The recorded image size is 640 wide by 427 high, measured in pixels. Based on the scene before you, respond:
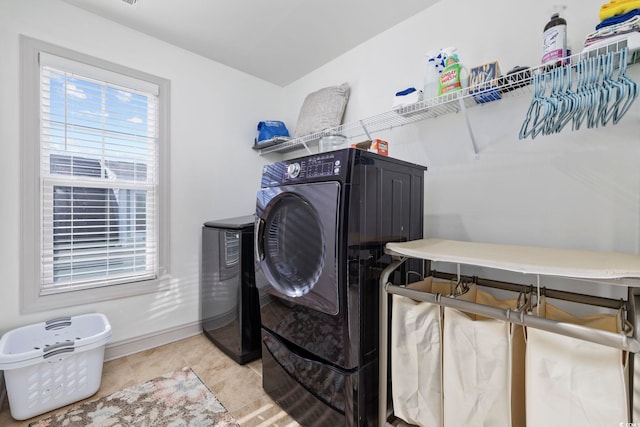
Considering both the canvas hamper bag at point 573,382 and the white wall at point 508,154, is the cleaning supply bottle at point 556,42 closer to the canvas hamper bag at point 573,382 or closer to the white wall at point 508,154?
the white wall at point 508,154

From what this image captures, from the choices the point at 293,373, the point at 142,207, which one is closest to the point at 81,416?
the point at 293,373

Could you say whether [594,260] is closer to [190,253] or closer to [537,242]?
[537,242]

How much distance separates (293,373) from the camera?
1411mm

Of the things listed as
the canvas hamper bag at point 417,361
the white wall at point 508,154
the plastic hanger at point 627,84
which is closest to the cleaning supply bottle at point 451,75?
the white wall at point 508,154

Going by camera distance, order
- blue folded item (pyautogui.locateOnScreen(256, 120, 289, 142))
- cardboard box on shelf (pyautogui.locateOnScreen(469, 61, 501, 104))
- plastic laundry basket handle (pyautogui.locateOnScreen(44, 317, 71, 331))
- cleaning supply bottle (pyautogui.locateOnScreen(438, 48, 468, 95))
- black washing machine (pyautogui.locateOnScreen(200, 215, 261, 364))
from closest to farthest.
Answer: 1. cardboard box on shelf (pyautogui.locateOnScreen(469, 61, 501, 104))
2. cleaning supply bottle (pyautogui.locateOnScreen(438, 48, 468, 95))
3. plastic laundry basket handle (pyautogui.locateOnScreen(44, 317, 71, 331))
4. black washing machine (pyautogui.locateOnScreen(200, 215, 261, 364))
5. blue folded item (pyautogui.locateOnScreen(256, 120, 289, 142))

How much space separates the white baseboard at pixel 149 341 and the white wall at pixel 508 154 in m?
2.15

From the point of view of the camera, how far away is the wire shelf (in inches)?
44.1

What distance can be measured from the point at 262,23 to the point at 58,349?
96.5 inches

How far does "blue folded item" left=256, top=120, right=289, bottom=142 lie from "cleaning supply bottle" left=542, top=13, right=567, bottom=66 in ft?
6.70

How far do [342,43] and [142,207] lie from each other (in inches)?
83.8

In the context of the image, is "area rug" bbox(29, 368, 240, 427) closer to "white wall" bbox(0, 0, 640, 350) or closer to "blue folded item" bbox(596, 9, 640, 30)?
"white wall" bbox(0, 0, 640, 350)

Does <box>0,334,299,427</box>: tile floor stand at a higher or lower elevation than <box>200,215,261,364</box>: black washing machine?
lower

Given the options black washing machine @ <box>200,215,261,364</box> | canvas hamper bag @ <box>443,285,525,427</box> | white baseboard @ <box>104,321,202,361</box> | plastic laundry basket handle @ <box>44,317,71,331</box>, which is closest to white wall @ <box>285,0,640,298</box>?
canvas hamper bag @ <box>443,285,525,427</box>

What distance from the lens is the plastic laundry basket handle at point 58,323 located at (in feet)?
5.72
